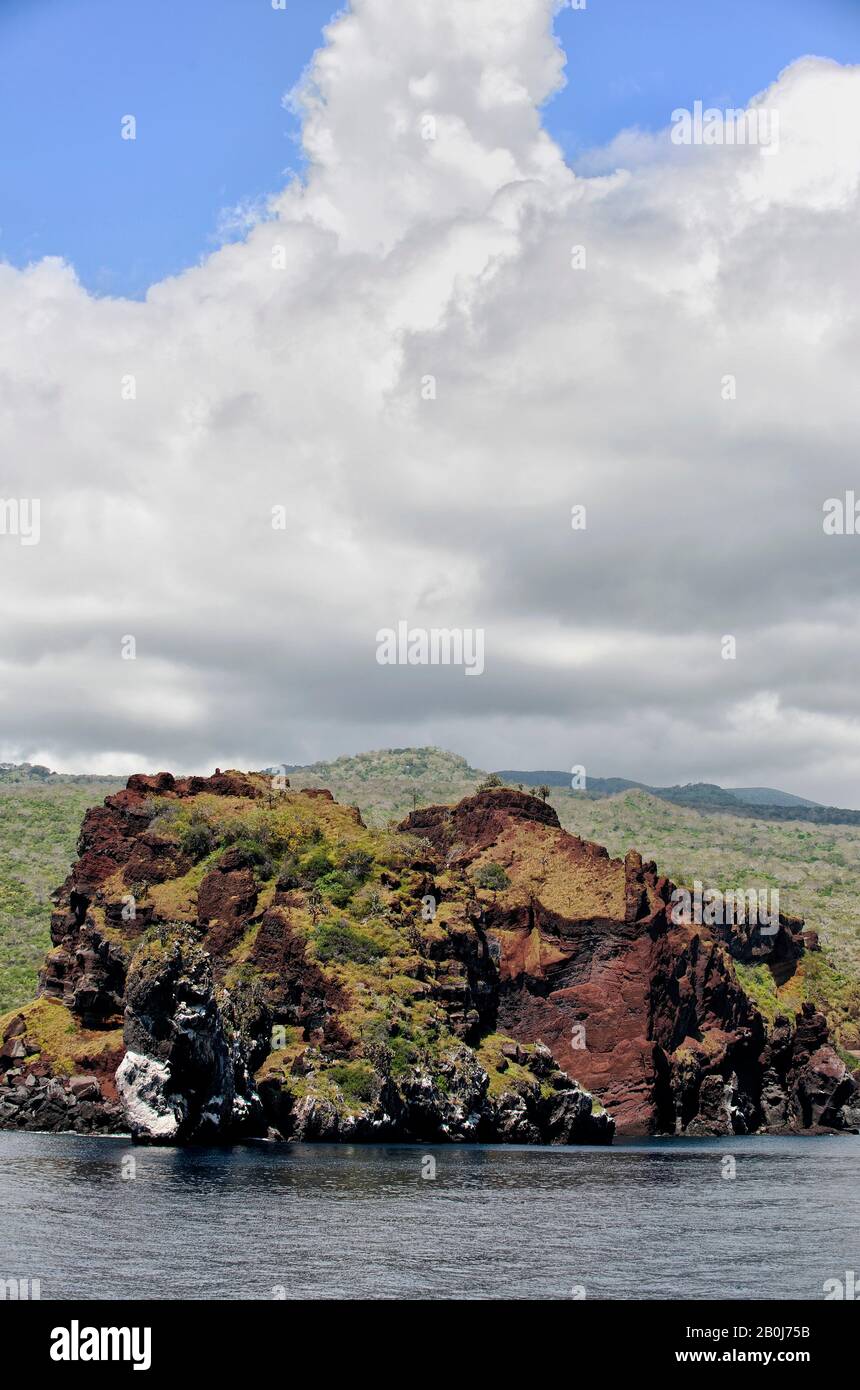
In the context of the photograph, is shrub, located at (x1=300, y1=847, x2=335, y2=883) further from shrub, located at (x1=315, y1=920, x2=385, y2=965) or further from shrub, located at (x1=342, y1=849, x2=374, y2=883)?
shrub, located at (x1=315, y1=920, x2=385, y2=965)

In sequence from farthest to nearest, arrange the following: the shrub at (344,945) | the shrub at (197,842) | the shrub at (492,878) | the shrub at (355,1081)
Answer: the shrub at (492,878) → the shrub at (197,842) → the shrub at (344,945) → the shrub at (355,1081)

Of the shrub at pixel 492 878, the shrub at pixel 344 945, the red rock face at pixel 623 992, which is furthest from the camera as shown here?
the shrub at pixel 492 878

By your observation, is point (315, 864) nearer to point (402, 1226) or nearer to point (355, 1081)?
point (355, 1081)

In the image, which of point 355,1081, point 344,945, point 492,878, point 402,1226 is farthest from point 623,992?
point 402,1226

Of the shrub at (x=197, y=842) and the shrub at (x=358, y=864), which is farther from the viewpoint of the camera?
the shrub at (x=197, y=842)

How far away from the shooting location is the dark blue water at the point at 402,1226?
49938 millimetres

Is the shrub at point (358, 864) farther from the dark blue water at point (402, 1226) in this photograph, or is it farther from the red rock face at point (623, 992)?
the dark blue water at point (402, 1226)

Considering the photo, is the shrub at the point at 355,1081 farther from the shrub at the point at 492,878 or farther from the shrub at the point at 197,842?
the shrub at the point at 492,878

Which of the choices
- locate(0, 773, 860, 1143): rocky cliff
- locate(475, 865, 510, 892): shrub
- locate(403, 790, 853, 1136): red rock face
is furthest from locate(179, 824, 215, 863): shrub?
locate(475, 865, 510, 892): shrub

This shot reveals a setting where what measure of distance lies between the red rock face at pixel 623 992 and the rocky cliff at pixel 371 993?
270mm

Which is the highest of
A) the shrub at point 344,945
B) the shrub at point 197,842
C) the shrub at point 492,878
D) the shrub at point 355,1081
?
the shrub at point 197,842

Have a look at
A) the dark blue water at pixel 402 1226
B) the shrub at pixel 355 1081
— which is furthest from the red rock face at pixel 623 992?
the dark blue water at pixel 402 1226

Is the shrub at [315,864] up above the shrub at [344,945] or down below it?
above

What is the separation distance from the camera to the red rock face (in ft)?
488
